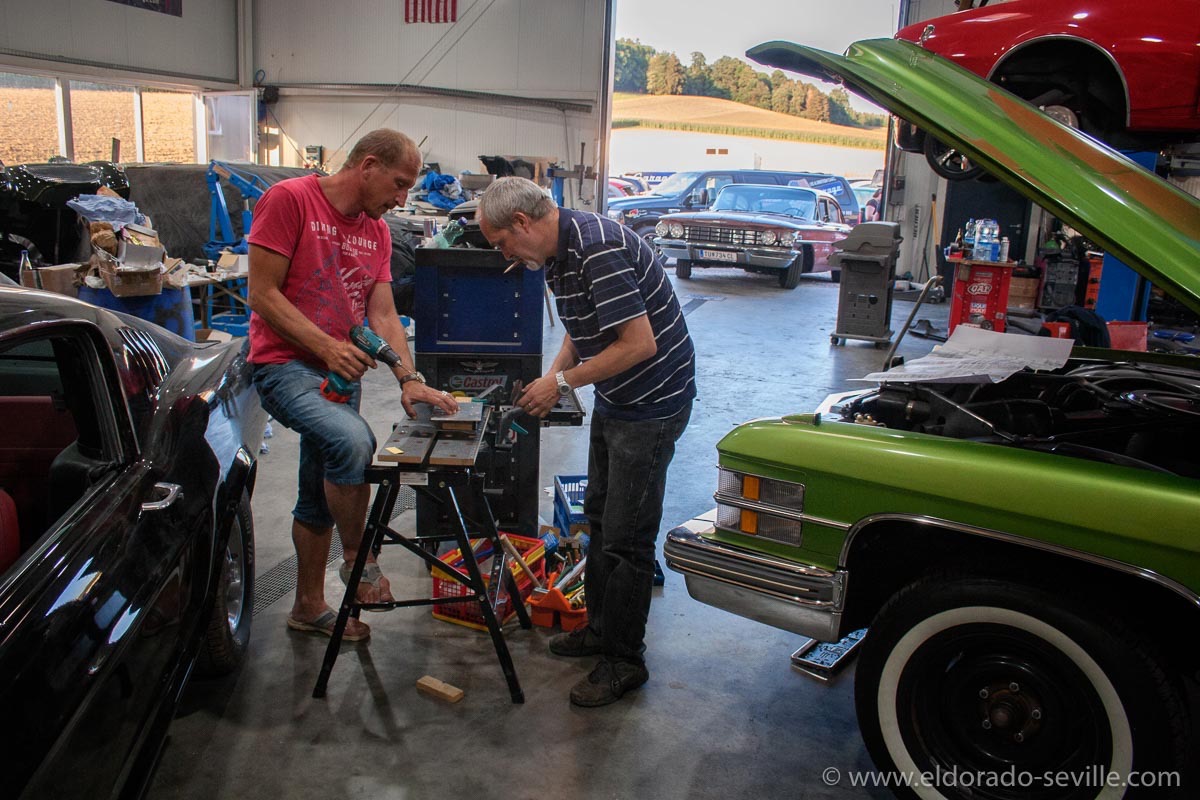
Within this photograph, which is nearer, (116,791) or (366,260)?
(116,791)

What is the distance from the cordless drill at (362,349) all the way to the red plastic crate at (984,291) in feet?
21.6

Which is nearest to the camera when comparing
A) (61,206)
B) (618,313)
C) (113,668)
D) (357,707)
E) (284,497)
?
(113,668)

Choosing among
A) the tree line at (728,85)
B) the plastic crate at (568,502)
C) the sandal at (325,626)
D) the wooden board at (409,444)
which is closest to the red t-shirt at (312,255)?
the wooden board at (409,444)

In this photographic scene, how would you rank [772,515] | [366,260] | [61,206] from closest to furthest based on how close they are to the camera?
[772,515] < [366,260] < [61,206]

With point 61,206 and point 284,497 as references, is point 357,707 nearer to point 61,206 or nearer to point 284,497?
point 284,497

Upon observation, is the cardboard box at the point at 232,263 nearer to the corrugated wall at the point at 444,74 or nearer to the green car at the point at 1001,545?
the green car at the point at 1001,545

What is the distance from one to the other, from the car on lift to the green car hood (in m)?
3.04

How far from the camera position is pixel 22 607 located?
157cm

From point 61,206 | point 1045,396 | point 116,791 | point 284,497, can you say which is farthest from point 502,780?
point 61,206

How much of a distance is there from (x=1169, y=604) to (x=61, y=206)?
7546 mm

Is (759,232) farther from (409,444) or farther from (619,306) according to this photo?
(409,444)

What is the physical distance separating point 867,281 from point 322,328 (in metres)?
7.02

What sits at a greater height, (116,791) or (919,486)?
(919,486)

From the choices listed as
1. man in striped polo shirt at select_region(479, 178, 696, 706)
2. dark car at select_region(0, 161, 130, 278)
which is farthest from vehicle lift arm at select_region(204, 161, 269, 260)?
man in striped polo shirt at select_region(479, 178, 696, 706)
